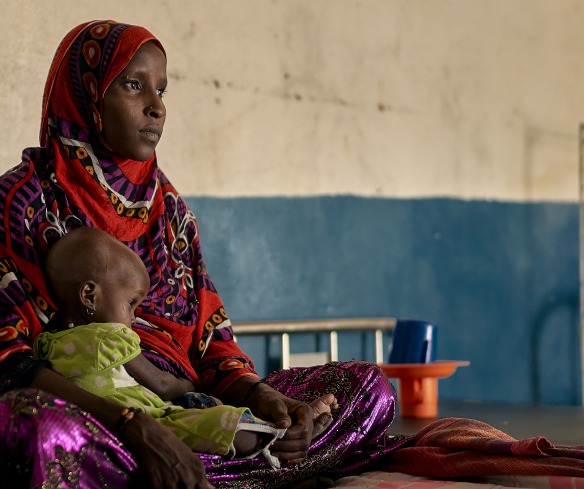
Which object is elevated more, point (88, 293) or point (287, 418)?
point (88, 293)

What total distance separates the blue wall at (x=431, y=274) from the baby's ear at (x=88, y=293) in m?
1.73

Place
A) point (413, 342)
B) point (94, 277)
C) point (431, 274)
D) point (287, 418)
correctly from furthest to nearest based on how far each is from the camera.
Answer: point (431, 274) → point (413, 342) → point (287, 418) → point (94, 277)

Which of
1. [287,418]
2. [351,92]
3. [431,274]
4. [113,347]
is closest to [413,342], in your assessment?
[431,274]

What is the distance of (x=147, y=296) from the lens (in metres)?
2.30

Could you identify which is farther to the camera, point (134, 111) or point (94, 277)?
point (134, 111)

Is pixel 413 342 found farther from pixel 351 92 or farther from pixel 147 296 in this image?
pixel 147 296

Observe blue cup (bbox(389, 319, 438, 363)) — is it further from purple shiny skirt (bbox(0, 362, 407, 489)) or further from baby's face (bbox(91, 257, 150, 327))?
baby's face (bbox(91, 257, 150, 327))

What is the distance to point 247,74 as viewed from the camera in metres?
3.90

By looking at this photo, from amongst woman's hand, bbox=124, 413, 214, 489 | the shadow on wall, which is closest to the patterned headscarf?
woman's hand, bbox=124, 413, 214, 489

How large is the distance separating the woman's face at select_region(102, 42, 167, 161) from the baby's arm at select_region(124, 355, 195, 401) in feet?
1.58

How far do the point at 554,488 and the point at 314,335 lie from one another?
2.03m

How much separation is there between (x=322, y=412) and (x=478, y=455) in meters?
0.36

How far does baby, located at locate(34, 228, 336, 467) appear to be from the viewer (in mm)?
1910

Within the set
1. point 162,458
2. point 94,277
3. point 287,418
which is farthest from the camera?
point 287,418
